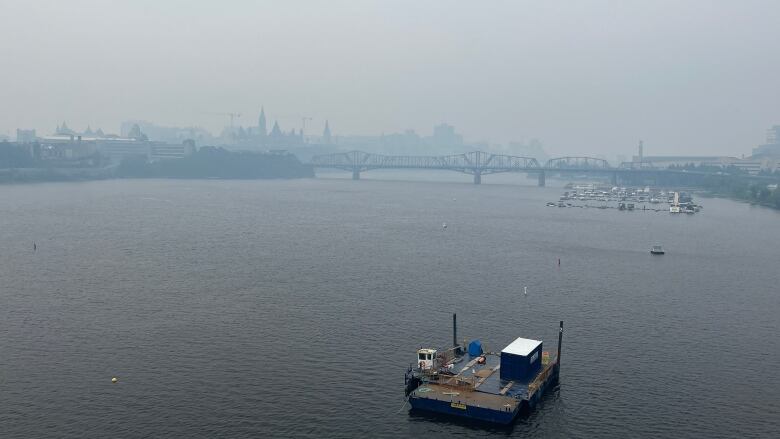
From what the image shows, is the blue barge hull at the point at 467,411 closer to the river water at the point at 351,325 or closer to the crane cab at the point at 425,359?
the river water at the point at 351,325

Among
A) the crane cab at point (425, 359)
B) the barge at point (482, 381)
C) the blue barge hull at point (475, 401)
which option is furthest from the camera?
the crane cab at point (425, 359)

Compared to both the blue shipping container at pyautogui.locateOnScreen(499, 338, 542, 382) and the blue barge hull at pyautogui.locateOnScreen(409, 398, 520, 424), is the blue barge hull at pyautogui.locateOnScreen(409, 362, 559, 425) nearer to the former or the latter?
the blue barge hull at pyautogui.locateOnScreen(409, 398, 520, 424)

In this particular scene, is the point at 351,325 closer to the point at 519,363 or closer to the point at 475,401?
the point at 519,363

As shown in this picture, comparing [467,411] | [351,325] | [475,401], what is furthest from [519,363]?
[351,325]

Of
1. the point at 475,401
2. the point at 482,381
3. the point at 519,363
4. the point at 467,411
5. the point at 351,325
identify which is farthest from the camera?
the point at 351,325

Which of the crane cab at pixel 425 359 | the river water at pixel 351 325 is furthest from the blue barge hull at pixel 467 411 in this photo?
the crane cab at pixel 425 359

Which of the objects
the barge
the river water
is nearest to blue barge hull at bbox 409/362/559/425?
the barge

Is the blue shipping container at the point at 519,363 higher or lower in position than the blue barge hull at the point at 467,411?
higher
